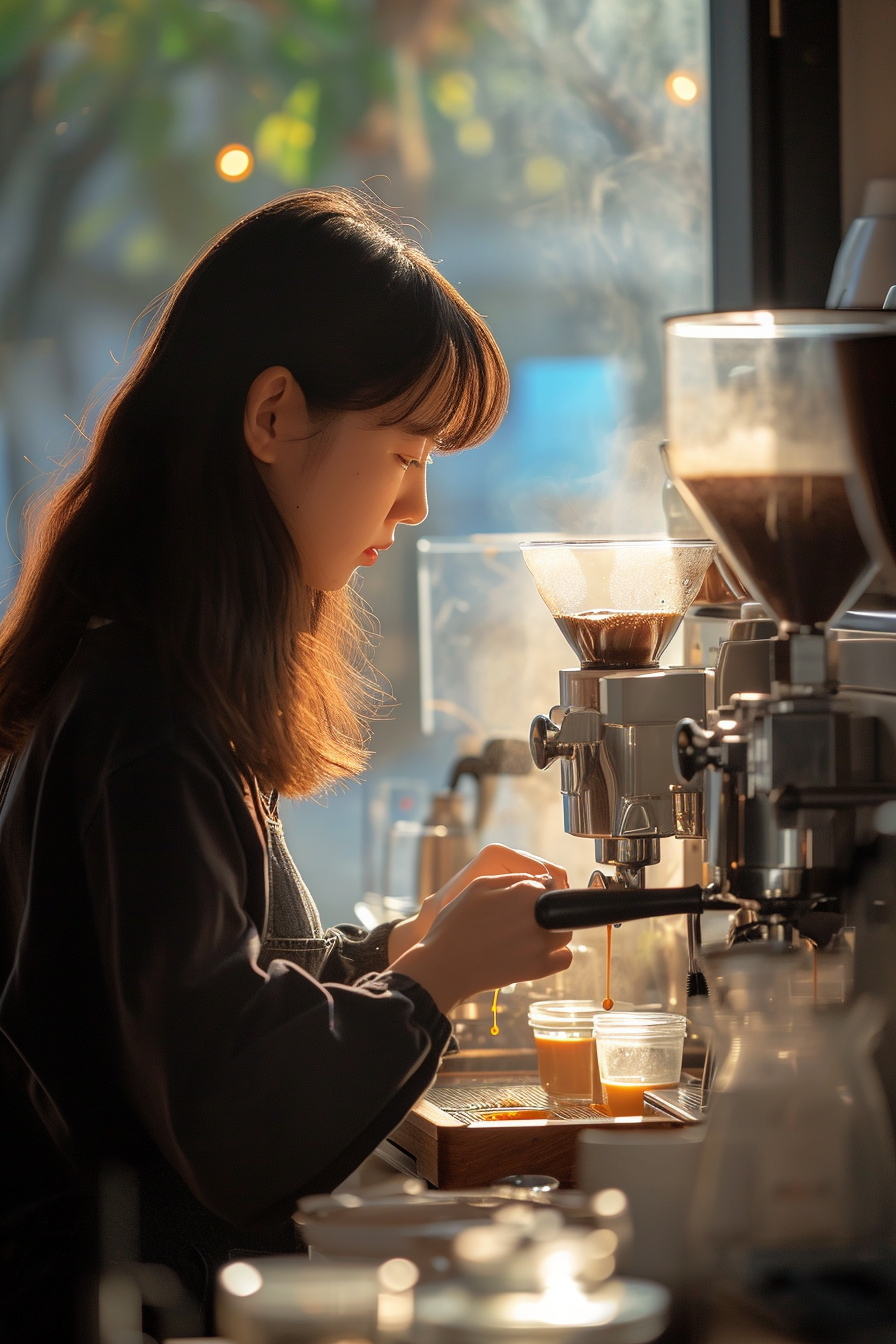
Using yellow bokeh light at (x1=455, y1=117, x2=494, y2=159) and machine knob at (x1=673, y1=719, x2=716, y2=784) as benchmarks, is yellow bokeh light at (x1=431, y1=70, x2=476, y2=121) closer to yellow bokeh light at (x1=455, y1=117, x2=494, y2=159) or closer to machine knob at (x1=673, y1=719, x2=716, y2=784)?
yellow bokeh light at (x1=455, y1=117, x2=494, y2=159)

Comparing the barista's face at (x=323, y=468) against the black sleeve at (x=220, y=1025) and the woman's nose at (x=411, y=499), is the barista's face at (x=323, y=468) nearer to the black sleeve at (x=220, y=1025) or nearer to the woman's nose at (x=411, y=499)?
the woman's nose at (x=411, y=499)

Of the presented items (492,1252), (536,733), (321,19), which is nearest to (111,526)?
(536,733)

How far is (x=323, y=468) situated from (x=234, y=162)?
1.79m

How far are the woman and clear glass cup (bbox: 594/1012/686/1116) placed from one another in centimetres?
13

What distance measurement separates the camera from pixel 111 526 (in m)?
1.03

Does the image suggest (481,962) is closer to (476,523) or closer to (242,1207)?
(242,1207)

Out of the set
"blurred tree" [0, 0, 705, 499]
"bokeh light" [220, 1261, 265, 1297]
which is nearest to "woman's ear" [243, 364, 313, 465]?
"bokeh light" [220, 1261, 265, 1297]

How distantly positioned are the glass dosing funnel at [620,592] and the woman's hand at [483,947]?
0.22 m

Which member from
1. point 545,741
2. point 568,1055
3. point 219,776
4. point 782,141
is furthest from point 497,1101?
point 782,141

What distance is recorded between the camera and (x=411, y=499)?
3.63 ft

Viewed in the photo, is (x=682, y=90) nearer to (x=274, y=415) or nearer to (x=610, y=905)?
(x=274, y=415)

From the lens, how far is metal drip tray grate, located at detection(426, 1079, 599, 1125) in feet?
3.51

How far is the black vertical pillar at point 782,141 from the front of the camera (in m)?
1.52

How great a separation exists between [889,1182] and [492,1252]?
0.62 ft
